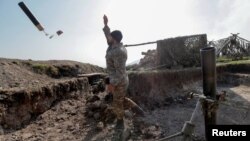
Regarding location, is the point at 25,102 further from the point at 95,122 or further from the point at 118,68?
the point at 118,68

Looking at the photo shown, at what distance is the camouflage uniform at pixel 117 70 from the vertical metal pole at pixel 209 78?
83.7 inches

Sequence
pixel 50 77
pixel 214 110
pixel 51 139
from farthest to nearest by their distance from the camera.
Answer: pixel 50 77
pixel 51 139
pixel 214 110

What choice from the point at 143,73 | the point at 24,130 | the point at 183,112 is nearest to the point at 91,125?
the point at 24,130

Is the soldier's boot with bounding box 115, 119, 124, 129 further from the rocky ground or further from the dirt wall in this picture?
the dirt wall

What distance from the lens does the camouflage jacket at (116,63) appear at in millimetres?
5172

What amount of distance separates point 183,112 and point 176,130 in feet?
4.75

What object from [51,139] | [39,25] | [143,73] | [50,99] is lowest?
A: [51,139]

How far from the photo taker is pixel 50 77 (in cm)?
921

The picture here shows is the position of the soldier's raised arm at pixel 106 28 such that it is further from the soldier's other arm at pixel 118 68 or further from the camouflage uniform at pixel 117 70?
the soldier's other arm at pixel 118 68

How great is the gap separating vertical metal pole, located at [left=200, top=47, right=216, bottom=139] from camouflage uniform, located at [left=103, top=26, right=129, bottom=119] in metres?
2.13

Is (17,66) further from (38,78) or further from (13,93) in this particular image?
(13,93)

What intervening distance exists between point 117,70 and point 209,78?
7.27 feet

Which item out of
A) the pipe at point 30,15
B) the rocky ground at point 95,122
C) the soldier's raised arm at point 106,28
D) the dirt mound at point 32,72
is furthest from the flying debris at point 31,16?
the soldier's raised arm at point 106,28
